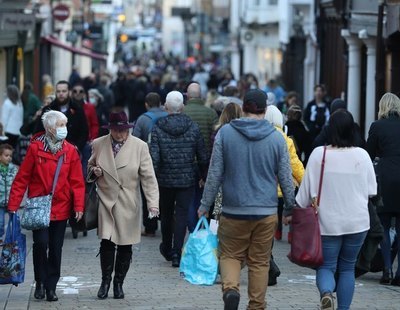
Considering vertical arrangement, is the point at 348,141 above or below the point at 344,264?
above

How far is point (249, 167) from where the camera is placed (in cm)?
977

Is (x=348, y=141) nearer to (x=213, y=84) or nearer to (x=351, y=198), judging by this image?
(x=351, y=198)

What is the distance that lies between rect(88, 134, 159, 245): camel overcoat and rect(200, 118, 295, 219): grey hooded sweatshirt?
171 cm

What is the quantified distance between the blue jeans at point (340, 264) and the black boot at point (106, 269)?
7.55 ft

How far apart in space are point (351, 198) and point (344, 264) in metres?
0.53

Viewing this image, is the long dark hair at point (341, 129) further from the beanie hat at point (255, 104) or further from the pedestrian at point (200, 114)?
the pedestrian at point (200, 114)

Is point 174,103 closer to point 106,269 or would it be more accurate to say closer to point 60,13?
point 106,269

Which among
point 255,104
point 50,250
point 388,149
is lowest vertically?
point 50,250

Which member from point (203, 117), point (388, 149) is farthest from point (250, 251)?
point (203, 117)

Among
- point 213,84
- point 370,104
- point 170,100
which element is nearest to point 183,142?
point 170,100

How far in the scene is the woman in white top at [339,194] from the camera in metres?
9.88

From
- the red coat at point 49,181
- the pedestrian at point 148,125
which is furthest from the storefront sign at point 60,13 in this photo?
the red coat at point 49,181

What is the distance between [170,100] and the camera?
13.8 metres

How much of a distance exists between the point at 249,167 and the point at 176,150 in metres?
3.85
